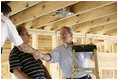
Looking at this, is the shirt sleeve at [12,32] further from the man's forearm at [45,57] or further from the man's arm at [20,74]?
the man's forearm at [45,57]

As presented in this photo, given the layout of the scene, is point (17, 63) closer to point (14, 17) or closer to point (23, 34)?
point (23, 34)

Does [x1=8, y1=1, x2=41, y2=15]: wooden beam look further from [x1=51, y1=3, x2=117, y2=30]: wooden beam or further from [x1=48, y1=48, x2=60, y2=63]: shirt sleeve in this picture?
[x1=51, y1=3, x2=117, y2=30]: wooden beam

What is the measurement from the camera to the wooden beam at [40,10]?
4.75 metres

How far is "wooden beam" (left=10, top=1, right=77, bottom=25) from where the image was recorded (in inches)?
187

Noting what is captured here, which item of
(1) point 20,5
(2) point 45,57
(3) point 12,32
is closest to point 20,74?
(3) point 12,32

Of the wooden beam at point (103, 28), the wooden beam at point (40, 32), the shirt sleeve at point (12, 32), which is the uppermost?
the wooden beam at point (103, 28)

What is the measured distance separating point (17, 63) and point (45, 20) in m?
3.55

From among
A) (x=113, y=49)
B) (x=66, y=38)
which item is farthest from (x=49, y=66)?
(x=66, y=38)

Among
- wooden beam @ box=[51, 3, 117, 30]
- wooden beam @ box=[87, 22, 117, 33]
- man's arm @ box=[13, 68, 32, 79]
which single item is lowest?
man's arm @ box=[13, 68, 32, 79]

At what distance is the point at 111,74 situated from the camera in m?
8.60

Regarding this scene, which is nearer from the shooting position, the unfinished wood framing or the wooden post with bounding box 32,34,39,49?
the unfinished wood framing

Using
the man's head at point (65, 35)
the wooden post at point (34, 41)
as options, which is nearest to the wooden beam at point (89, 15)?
the wooden post at point (34, 41)

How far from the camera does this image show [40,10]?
5129 millimetres

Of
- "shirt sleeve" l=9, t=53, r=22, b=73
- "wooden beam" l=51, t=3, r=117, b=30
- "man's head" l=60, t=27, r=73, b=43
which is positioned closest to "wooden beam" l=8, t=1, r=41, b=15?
"man's head" l=60, t=27, r=73, b=43
